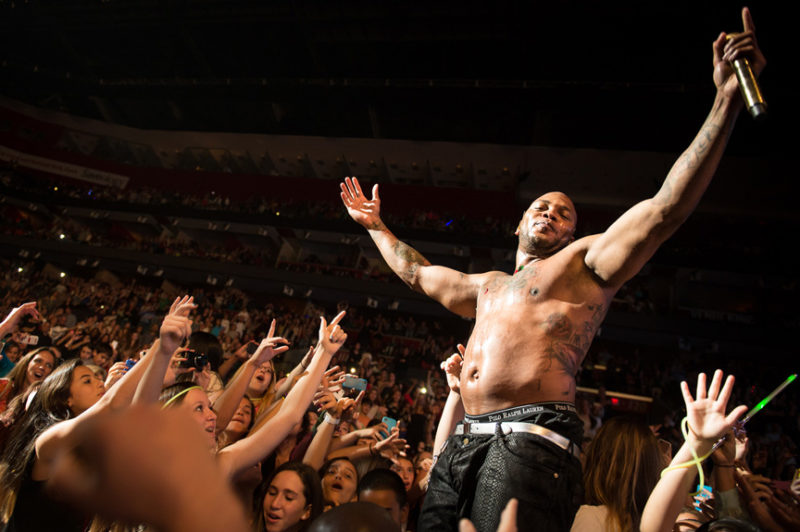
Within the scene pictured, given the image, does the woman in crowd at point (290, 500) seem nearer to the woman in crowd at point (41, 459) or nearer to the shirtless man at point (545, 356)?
the woman in crowd at point (41, 459)

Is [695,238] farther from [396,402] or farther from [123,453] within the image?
[123,453]

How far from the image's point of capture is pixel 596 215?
15.2 metres

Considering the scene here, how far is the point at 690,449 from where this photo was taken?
1.31 metres

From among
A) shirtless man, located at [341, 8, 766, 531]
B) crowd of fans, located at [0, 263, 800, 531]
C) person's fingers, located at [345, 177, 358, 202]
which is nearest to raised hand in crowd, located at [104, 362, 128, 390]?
crowd of fans, located at [0, 263, 800, 531]

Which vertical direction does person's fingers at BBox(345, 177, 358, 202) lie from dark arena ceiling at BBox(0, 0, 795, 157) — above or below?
below

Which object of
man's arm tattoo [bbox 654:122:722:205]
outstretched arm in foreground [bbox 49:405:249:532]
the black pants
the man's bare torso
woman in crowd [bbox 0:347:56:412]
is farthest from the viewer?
woman in crowd [bbox 0:347:56:412]

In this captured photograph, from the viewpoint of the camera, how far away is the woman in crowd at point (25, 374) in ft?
9.77

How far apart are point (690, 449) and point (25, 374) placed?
3.91 metres

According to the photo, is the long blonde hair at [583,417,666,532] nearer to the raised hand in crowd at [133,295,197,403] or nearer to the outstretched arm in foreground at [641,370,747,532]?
the outstretched arm in foreground at [641,370,747,532]

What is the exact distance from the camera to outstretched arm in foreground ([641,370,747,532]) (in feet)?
4.21

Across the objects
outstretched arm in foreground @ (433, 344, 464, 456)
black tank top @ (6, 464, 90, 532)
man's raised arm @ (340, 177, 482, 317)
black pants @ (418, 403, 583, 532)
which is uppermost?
man's raised arm @ (340, 177, 482, 317)

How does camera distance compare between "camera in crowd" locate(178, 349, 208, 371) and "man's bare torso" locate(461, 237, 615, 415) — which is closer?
"man's bare torso" locate(461, 237, 615, 415)

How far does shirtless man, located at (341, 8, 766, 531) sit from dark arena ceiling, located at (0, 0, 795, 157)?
37.9 feet

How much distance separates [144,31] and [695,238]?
66.5ft
